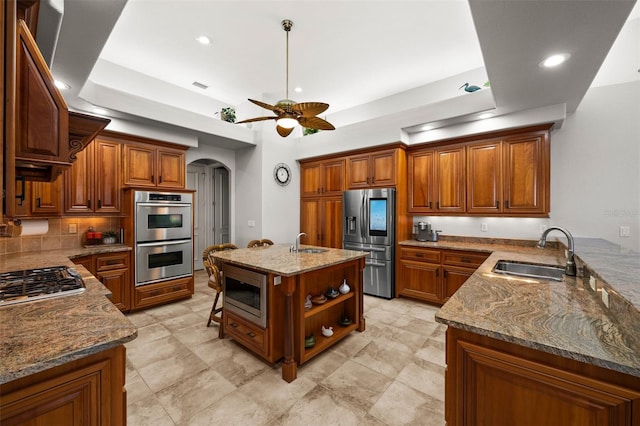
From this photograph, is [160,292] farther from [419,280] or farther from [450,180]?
→ [450,180]

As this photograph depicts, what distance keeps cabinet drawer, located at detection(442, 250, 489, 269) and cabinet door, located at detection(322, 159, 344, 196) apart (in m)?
1.97

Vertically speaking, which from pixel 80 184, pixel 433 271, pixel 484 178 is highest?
pixel 484 178

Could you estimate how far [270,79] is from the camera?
4277mm

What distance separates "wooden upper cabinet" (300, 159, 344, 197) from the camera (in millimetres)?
4772

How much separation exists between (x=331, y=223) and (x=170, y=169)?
2736 millimetres

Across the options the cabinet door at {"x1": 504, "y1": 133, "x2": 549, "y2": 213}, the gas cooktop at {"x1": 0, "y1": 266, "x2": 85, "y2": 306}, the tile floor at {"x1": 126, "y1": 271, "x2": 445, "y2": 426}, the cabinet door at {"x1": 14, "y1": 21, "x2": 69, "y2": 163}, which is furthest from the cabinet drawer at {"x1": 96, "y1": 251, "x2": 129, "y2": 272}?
the cabinet door at {"x1": 504, "y1": 133, "x2": 549, "y2": 213}

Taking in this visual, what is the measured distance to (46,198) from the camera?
10.3 ft

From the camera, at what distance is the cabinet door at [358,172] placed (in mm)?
4422

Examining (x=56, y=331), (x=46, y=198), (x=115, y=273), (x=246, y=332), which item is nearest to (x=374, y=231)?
(x=246, y=332)

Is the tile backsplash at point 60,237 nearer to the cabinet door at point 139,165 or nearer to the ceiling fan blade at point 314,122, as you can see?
the cabinet door at point 139,165

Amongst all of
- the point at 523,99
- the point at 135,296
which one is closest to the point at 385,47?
the point at 523,99

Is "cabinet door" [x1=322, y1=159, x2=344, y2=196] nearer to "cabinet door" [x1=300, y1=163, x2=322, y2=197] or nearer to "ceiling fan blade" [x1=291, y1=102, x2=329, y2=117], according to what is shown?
"cabinet door" [x1=300, y1=163, x2=322, y2=197]

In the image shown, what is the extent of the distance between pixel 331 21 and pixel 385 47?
0.84m

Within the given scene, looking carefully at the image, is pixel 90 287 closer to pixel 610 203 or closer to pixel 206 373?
pixel 206 373
